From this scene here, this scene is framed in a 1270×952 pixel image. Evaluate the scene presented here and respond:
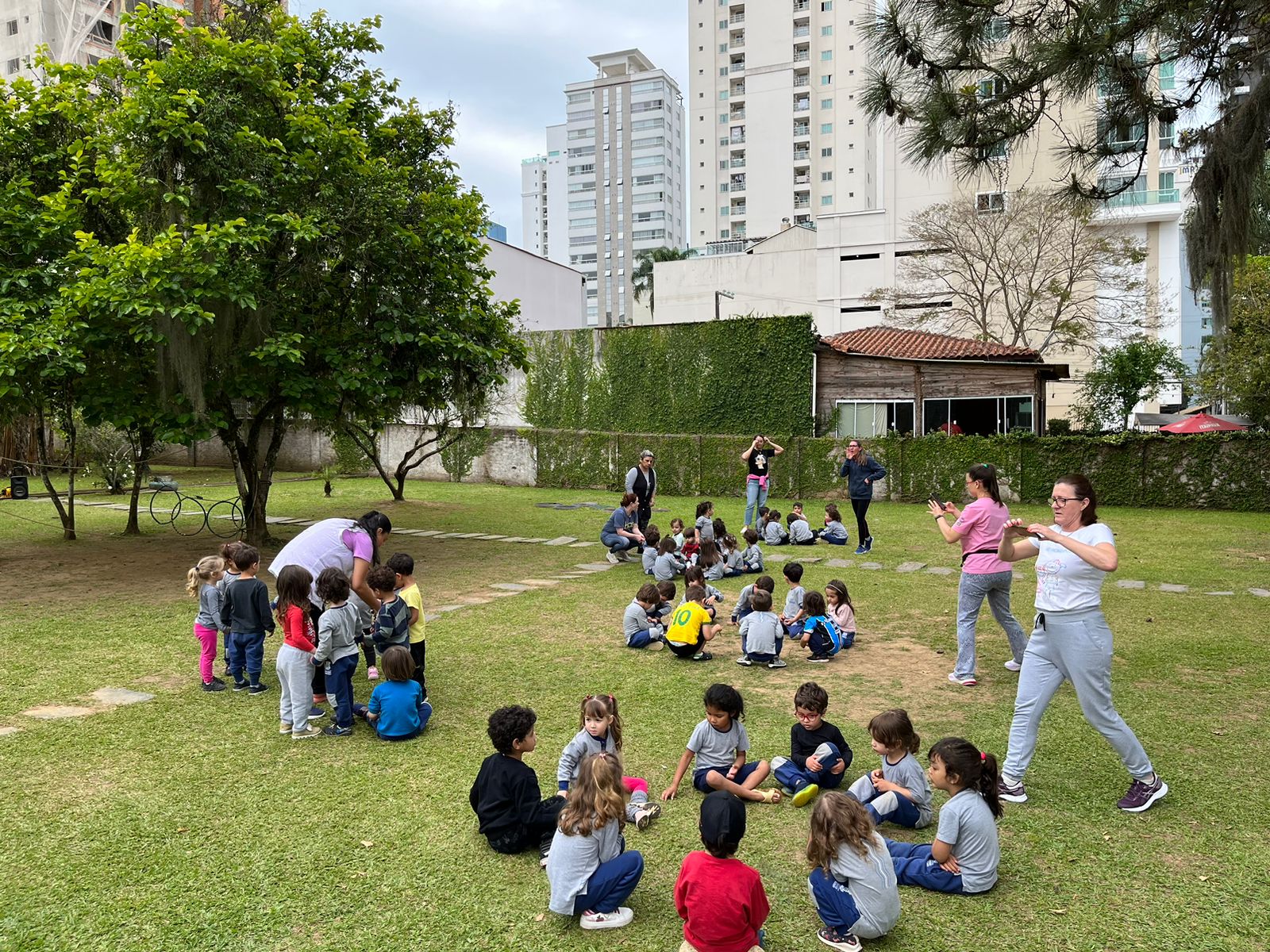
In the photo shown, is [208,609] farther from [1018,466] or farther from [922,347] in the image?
[922,347]

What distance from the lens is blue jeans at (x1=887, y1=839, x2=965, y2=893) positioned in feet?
11.7

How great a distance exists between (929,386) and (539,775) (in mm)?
20486

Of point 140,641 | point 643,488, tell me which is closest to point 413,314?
point 643,488

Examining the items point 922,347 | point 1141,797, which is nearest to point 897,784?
point 1141,797

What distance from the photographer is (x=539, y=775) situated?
4793 millimetres

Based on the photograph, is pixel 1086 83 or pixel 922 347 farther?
pixel 922 347

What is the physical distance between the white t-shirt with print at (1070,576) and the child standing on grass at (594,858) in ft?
8.17

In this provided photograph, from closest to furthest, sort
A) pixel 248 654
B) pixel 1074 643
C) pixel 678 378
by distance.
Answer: pixel 1074 643, pixel 248 654, pixel 678 378

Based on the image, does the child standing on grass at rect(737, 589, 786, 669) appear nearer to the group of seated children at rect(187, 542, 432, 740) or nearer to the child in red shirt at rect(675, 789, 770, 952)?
the group of seated children at rect(187, 542, 432, 740)

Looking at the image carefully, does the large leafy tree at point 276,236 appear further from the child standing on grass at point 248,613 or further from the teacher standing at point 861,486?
the teacher standing at point 861,486

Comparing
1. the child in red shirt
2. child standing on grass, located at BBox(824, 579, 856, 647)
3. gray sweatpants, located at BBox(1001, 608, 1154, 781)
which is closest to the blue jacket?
child standing on grass, located at BBox(824, 579, 856, 647)

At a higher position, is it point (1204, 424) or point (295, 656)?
point (1204, 424)

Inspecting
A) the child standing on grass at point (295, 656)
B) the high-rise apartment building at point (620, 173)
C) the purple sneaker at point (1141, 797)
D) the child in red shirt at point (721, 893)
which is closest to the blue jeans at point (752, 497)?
the child standing on grass at point (295, 656)

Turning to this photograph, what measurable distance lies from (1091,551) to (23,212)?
1211 cm
